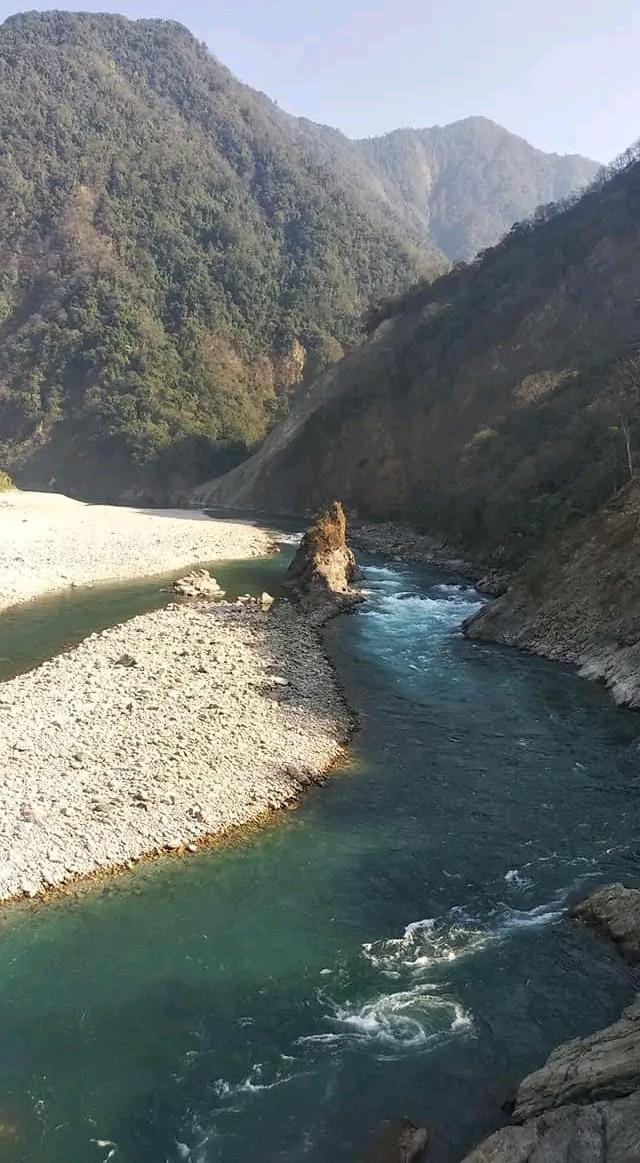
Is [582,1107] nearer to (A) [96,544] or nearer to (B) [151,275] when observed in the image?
(A) [96,544]

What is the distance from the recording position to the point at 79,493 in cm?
10556

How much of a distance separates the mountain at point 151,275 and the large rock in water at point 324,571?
59210 mm

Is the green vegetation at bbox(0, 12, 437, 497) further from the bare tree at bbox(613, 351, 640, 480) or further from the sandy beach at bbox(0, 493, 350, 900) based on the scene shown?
the sandy beach at bbox(0, 493, 350, 900)

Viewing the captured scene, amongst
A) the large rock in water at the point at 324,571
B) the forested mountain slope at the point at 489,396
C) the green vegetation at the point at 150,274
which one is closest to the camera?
the large rock in water at the point at 324,571

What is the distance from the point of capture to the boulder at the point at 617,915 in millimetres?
12328

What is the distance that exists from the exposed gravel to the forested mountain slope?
18852mm

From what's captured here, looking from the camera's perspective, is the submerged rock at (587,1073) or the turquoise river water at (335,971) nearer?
the submerged rock at (587,1073)

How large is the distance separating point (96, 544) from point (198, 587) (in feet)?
52.6

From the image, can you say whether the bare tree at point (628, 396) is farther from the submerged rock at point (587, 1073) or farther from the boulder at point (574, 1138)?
the boulder at point (574, 1138)

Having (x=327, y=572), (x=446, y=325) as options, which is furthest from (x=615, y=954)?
(x=446, y=325)

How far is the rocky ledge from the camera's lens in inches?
298

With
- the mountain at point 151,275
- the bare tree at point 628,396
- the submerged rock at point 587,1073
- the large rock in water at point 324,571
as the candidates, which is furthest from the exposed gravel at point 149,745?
the mountain at point 151,275

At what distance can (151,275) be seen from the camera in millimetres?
122188

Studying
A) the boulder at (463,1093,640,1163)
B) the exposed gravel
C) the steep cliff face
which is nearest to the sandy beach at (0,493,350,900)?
the exposed gravel
